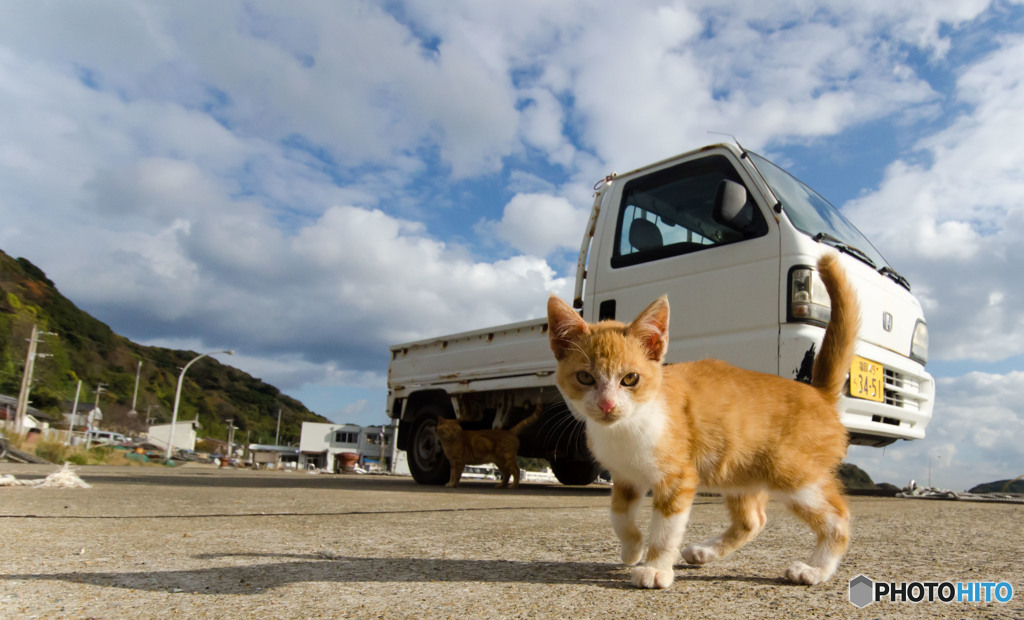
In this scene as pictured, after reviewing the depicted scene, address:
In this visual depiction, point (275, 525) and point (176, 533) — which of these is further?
point (275, 525)

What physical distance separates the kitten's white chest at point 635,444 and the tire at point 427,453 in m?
5.46

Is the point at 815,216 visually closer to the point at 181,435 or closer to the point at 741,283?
the point at 741,283

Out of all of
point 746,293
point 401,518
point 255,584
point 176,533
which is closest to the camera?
point 255,584

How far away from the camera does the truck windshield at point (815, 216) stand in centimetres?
438

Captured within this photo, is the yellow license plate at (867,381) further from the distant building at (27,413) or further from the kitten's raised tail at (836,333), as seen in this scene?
the distant building at (27,413)

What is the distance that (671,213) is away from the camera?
5.13m

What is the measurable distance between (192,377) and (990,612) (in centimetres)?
12946

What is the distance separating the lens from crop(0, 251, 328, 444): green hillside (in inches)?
2025

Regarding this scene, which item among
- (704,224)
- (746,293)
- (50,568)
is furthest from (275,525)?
(704,224)

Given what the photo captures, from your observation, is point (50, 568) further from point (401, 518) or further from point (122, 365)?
point (122, 365)

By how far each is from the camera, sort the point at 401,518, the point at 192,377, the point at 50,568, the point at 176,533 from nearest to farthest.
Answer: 1. the point at 50,568
2. the point at 176,533
3. the point at 401,518
4. the point at 192,377

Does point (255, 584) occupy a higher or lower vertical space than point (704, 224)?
lower

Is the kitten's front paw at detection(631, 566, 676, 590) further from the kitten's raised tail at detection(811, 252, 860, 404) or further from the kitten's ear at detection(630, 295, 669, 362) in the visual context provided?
the kitten's raised tail at detection(811, 252, 860, 404)

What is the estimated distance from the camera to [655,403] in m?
1.89
